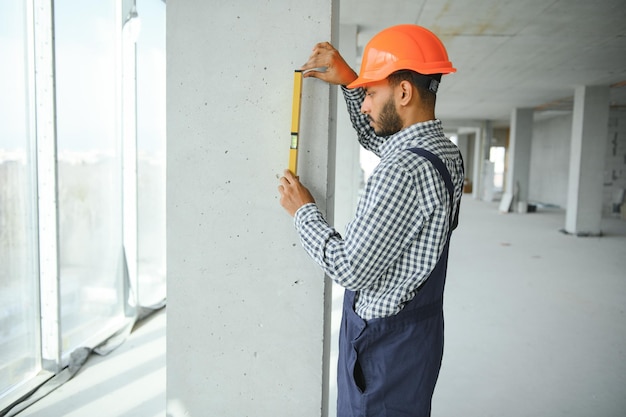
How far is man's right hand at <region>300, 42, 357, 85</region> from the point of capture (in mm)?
1519

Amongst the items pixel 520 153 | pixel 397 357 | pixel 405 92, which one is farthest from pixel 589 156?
pixel 397 357

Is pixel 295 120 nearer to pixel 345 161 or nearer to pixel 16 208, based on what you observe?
pixel 16 208

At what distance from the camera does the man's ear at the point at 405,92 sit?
1.27 m

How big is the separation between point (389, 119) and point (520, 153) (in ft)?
44.5

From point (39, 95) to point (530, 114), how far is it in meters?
13.7

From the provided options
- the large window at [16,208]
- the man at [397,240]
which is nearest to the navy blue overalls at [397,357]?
the man at [397,240]

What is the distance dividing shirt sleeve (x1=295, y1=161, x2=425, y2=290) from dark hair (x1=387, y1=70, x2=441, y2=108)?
289 millimetres

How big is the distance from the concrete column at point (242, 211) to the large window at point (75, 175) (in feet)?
4.96

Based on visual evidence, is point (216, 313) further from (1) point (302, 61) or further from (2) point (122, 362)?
(2) point (122, 362)

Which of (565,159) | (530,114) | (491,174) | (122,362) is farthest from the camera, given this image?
(491,174)

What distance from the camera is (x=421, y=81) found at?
4.21ft

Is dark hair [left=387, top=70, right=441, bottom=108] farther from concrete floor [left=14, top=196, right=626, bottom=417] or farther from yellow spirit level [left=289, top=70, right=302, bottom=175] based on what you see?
→ concrete floor [left=14, top=196, right=626, bottom=417]

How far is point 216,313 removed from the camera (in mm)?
1688

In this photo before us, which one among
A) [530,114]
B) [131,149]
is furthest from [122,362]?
[530,114]
